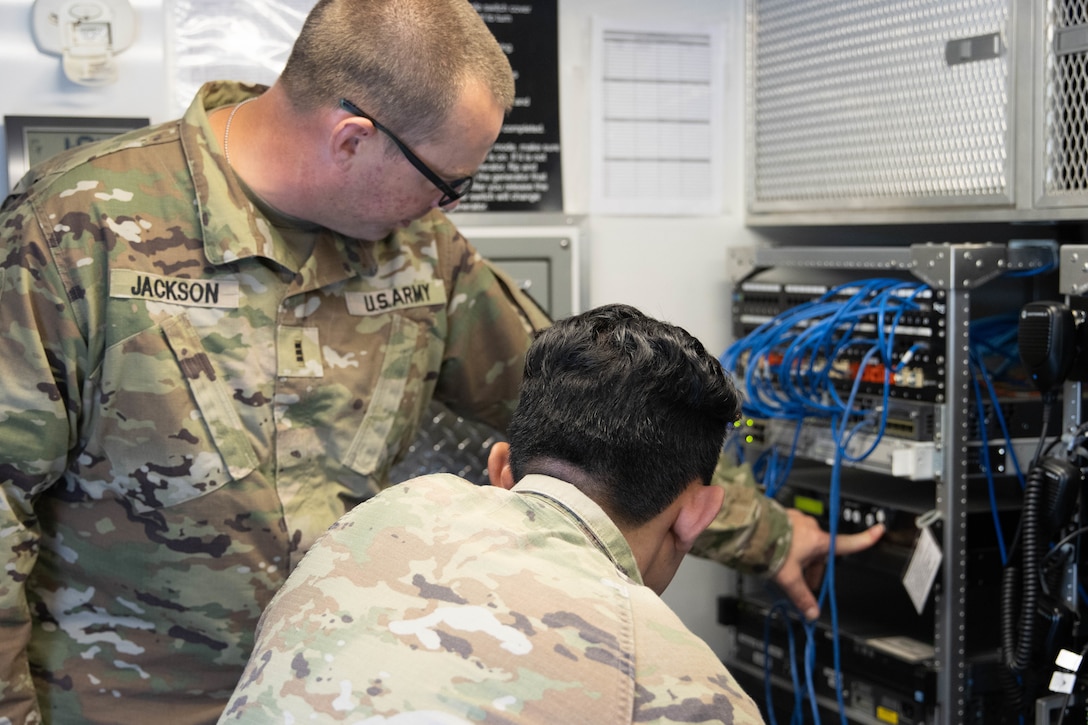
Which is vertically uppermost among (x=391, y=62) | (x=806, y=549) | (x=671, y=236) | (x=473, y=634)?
(x=391, y=62)

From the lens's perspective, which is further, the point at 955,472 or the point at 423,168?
the point at 955,472

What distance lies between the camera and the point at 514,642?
3.49ft

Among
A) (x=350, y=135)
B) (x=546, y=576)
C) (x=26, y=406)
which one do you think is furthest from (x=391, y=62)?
(x=546, y=576)

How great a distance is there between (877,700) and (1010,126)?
3.64 ft

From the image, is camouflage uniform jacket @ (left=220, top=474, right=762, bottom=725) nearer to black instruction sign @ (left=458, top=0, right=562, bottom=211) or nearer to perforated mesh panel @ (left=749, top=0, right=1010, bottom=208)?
perforated mesh panel @ (left=749, top=0, right=1010, bottom=208)

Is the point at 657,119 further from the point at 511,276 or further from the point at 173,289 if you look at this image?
the point at 173,289

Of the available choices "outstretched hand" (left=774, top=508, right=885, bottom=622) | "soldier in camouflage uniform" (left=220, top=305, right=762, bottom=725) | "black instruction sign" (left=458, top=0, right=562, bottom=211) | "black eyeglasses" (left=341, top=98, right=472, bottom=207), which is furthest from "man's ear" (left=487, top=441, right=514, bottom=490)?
"black instruction sign" (left=458, top=0, right=562, bottom=211)

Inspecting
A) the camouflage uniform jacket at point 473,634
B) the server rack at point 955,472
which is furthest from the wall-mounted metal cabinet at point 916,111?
the camouflage uniform jacket at point 473,634

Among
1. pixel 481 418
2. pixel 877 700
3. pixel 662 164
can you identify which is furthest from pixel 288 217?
pixel 877 700

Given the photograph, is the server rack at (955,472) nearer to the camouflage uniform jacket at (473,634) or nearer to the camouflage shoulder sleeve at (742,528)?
the camouflage shoulder sleeve at (742,528)

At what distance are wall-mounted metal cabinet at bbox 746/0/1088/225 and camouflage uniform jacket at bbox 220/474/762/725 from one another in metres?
1.34

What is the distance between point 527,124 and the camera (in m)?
2.77

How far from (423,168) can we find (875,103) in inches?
45.3

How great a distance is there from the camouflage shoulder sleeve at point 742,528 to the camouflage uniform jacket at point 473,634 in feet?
3.36
